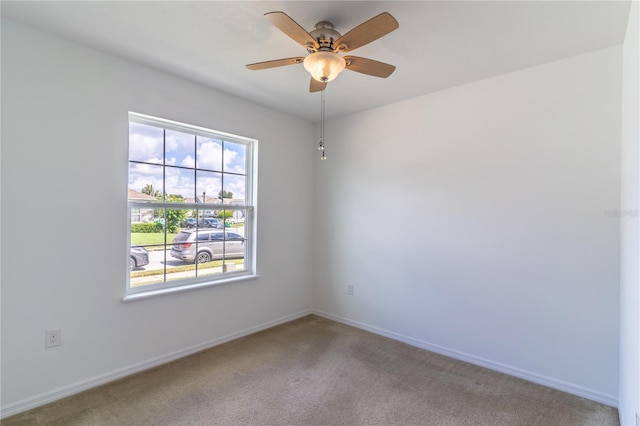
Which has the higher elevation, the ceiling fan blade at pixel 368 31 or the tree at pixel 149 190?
the ceiling fan blade at pixel 368 31

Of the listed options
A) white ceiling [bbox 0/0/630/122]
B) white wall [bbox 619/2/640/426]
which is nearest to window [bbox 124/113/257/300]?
white ceiling [bbox 0/0/630/122]

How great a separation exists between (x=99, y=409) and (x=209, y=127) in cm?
235

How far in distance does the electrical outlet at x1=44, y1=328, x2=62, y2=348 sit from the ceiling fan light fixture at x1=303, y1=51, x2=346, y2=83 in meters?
2.47

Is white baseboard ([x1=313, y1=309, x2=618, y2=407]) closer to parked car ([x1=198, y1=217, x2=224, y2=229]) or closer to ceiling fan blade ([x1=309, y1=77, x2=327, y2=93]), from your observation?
parked car ([x1=198, y1=217, x2=224, y2=229])

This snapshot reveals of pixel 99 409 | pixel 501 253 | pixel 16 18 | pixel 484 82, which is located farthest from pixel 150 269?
pixel 484 82

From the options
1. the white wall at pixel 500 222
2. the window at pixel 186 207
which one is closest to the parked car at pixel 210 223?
the window at pixel 186 207

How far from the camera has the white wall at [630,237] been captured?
1.46m

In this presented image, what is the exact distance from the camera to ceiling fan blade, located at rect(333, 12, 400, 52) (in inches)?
57.6

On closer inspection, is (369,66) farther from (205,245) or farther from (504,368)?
(504,368)

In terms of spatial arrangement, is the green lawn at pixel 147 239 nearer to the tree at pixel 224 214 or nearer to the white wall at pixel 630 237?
the tree at pixel 224 214

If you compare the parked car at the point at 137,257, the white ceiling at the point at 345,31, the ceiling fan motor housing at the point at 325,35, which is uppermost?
the white ceiling at the point at 345,31

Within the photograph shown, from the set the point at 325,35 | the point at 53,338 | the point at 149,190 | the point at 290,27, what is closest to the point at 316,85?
the point at 325,35

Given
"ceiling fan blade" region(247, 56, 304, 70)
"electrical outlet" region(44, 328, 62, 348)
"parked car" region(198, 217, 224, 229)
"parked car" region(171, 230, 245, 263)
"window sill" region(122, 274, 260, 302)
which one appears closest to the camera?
"ceiling fan blade" region(247, 56, 304, 70)

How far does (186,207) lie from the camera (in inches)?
112
